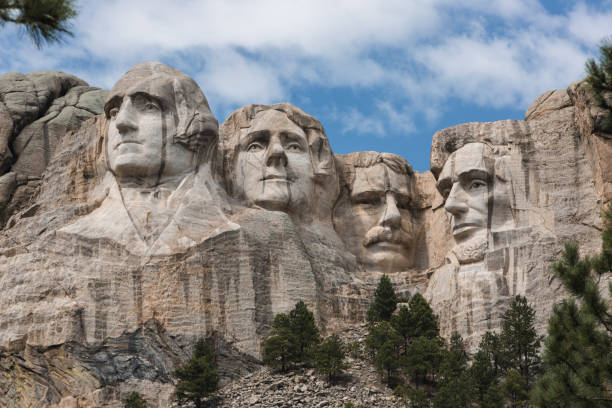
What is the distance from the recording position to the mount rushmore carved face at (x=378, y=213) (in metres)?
37.6

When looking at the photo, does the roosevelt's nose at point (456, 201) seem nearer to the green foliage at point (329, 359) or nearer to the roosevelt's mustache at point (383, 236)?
the roosevelt's mustache at point (383, 236)

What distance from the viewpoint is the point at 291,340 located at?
31.5 m

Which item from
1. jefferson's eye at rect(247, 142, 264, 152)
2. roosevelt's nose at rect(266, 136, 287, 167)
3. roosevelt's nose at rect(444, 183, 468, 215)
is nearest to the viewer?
roosevelt's nose at rect(444, 183, 468, 215)

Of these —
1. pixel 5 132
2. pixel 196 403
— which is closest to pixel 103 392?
pixel 196 403

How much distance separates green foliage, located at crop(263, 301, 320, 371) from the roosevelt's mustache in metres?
5.77

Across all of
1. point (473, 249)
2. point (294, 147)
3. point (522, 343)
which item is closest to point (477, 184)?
point (473, 249)

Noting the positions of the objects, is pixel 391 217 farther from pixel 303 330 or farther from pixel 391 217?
pixel 303 330

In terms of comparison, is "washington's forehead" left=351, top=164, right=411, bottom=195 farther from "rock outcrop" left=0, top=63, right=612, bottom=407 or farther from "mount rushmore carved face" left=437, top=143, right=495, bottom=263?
"mount rushmore carved face" left=437, top=143, right=495, bottom=263

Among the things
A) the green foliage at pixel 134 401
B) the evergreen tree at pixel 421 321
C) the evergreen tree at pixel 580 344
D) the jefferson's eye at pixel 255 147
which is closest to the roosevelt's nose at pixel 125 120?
the jefferson's eye at pixel 255 147

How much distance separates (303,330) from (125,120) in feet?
21.0

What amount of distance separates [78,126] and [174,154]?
4904mm

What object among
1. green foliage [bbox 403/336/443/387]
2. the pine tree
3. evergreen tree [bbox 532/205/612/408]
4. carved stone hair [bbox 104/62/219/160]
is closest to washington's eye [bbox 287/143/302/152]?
carved stone hair [bbox 104/62/219/160]

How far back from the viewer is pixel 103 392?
3105cm

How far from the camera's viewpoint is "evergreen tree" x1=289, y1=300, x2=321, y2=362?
104ft
